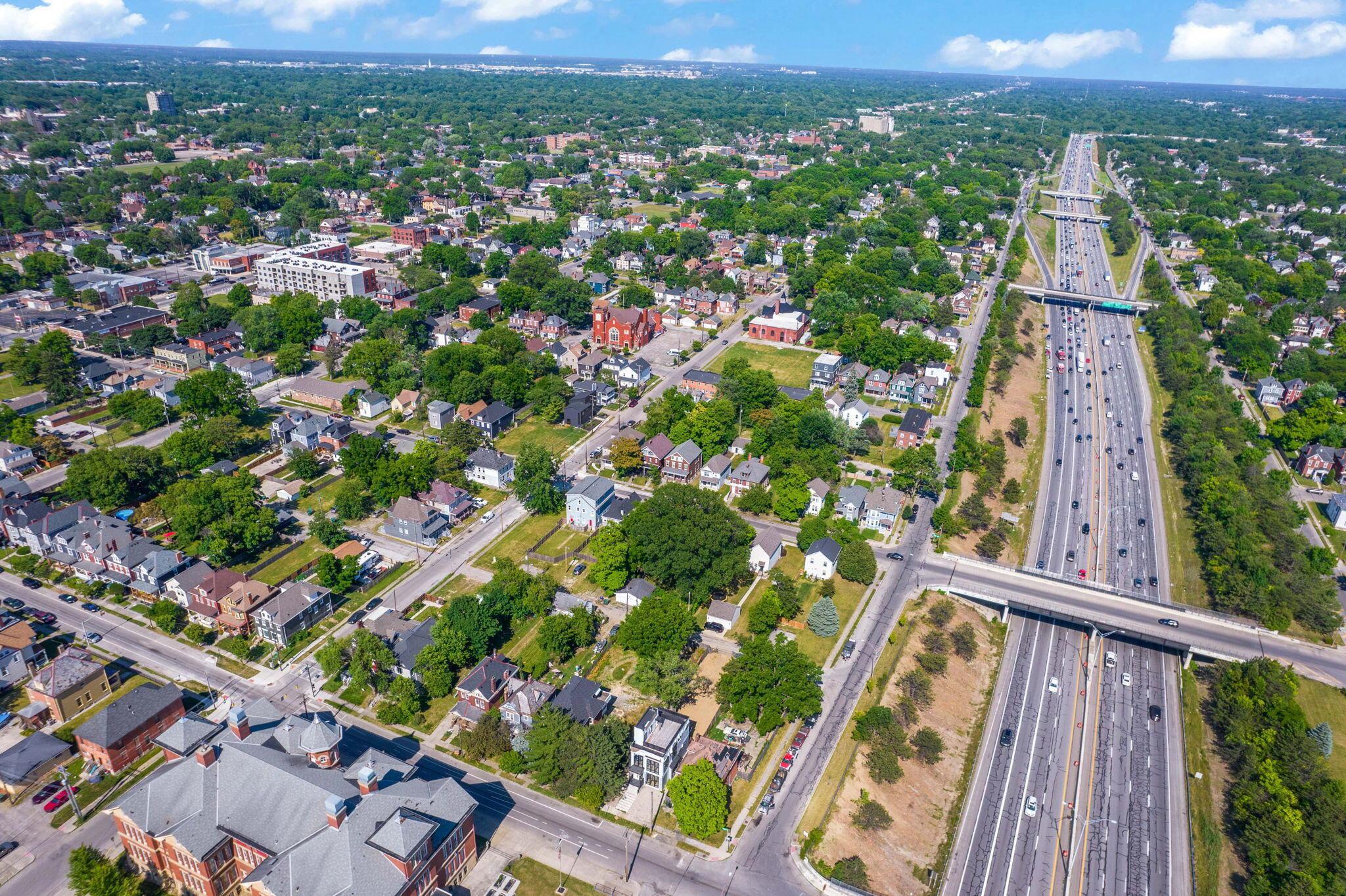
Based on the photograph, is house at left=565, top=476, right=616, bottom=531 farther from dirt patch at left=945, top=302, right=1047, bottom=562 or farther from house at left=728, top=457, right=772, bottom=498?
dirt patch at left=945, top=302, right=1047, bottom=562

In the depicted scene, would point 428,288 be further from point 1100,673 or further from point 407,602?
point 1100,673

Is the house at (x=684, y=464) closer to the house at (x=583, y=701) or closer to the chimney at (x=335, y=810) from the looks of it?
the house at (x=583, y=701)

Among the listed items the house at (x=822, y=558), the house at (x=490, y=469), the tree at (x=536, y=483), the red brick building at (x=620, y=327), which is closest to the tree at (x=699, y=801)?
the house at (x=822, y=558)

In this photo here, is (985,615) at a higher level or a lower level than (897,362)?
lower

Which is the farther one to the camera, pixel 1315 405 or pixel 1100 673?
pixel 1315 405

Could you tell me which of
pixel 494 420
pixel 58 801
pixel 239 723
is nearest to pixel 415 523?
pixel 494 420

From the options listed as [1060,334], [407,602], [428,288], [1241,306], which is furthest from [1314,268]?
[407,602]

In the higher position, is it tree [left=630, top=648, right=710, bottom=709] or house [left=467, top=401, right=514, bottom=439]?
house [left=467, top=401, right=514, bottom=439]

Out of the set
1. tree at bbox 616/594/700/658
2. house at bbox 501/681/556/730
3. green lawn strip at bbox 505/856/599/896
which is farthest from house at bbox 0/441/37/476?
green lawn strip at bbox 505/856/599/896
